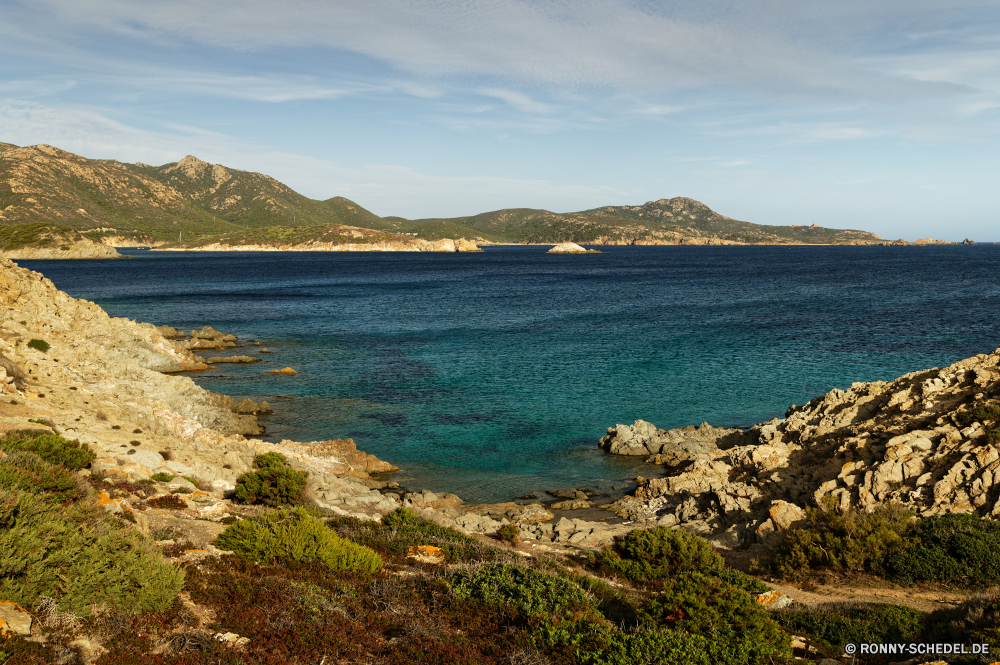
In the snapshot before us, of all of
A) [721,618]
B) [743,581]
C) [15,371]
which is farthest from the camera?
[15,371]

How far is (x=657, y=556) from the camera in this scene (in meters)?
13.8

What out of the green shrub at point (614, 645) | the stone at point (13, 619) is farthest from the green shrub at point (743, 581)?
the stone at point (13, 619)

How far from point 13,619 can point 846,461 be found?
20329 millimetres

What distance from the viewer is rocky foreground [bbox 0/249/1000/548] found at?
1598 centimetres

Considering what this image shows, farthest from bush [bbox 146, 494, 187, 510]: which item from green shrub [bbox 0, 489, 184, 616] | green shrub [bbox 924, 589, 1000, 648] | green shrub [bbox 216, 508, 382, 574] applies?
green shrub [bbox 924, 589, 1000, 648]

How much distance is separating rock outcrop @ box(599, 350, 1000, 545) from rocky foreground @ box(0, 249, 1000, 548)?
0.05 meters

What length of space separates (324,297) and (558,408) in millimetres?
63800

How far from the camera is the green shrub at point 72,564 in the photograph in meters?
7.06

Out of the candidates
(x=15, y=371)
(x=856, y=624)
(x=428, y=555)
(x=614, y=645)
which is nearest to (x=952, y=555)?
(x=856, y=624)

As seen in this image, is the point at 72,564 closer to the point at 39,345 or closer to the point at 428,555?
the point at 428,555

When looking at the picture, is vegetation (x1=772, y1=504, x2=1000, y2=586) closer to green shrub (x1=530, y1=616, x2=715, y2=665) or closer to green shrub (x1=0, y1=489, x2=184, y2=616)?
green shrub (x1=530, y1=616, x2=715, y2=665)

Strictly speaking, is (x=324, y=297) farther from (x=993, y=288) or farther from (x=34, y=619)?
(x=993, y=288)

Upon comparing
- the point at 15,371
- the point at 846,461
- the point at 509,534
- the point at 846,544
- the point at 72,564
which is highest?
the point at 72,564

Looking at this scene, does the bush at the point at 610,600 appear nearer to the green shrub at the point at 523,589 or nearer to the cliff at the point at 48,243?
the green shrub at the point at 523,589
